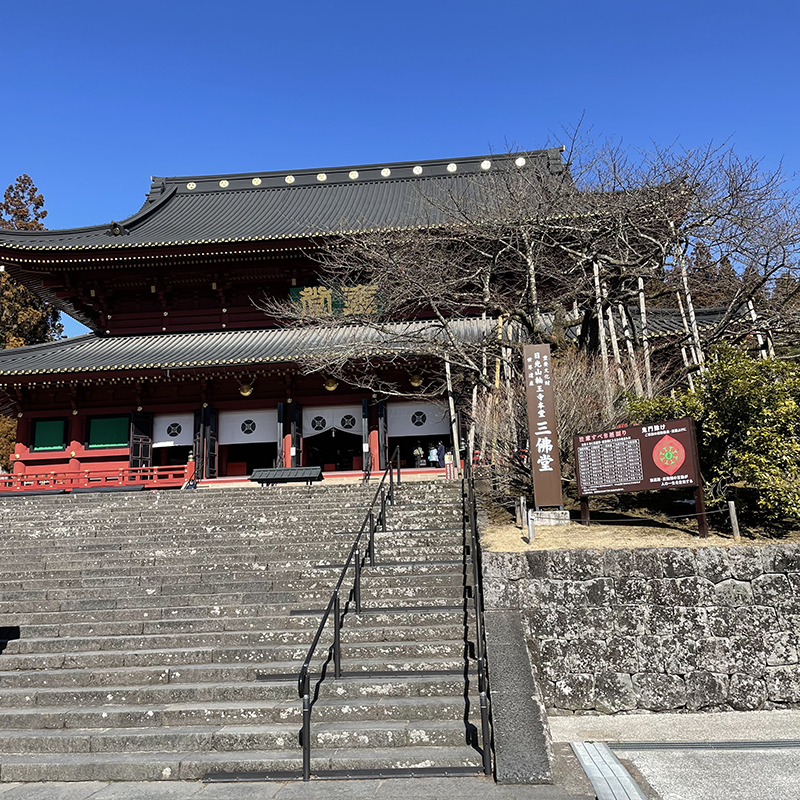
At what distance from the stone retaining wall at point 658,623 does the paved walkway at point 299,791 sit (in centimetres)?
236

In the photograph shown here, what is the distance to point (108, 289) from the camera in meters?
20.3

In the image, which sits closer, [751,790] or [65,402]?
[751,790]

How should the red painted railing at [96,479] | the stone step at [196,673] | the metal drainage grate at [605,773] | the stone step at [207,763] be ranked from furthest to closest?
the red painted railing at [96,479] < the stone step at [196,673] < the stone step at [207,763] < the metal drainage grate at [605,773]

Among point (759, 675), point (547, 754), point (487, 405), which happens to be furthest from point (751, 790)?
point (487, 405)

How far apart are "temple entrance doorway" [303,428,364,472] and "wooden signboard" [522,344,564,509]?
1372 cm

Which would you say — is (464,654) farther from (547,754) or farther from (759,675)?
(759,675)

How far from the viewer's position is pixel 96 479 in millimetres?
16891

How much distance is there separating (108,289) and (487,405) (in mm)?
14167

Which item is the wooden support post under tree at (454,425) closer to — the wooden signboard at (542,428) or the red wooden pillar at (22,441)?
the wooden signboard at (542,428)

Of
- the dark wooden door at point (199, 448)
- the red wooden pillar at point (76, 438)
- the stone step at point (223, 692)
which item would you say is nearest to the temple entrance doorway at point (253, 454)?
the dark wooden door at point (199, 448)

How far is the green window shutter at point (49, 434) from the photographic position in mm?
18453

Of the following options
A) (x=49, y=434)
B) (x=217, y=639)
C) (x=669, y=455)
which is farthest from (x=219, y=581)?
(x=49, y=434)

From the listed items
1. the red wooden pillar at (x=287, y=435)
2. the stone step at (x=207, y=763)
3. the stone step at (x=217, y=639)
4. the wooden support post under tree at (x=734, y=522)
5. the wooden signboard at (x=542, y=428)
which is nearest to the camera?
the stone step at (x=207, y=763)

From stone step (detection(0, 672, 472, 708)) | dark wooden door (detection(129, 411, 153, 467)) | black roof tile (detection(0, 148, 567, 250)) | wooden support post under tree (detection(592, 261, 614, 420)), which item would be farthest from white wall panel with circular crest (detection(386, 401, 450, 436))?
stone step (detection(0, 672, 472, 708))
